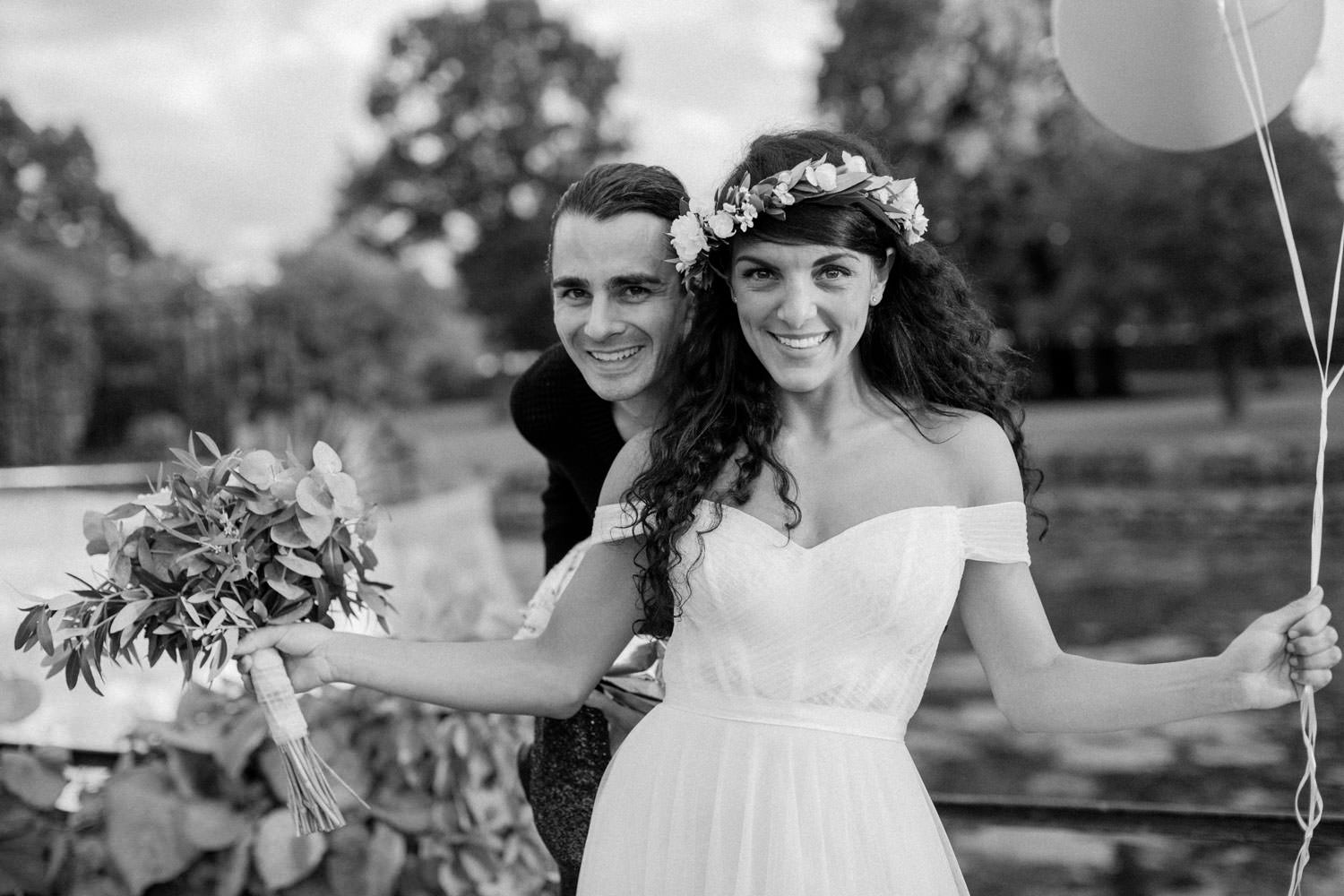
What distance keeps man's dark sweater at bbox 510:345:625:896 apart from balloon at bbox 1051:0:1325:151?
3.54ft

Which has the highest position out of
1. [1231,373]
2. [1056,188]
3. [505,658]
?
[1056,188]

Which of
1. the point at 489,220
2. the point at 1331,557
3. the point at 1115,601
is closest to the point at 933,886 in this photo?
the point at 1115,601

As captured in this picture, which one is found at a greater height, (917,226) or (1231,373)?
(1231,373)

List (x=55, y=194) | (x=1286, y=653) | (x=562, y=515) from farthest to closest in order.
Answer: (x=55, y=194) < (x=562, y=515) < (x=1286, y=653)

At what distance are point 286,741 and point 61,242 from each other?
85.1ft

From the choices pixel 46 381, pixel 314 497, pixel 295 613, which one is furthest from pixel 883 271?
pixel 46 381

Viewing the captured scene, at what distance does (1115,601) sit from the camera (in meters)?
9.09

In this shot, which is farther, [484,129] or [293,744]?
[484,129]

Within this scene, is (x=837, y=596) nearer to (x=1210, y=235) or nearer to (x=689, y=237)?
(x=689, y=237)

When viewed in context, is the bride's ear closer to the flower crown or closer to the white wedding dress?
the flower crown

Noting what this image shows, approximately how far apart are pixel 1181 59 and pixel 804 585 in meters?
1.16

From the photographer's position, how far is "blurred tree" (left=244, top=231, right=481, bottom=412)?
43.1 ft

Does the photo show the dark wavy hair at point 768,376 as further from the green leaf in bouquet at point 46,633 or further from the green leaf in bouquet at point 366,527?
the green leaf in bouquet at point 46,633

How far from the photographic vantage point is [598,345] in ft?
6.37
